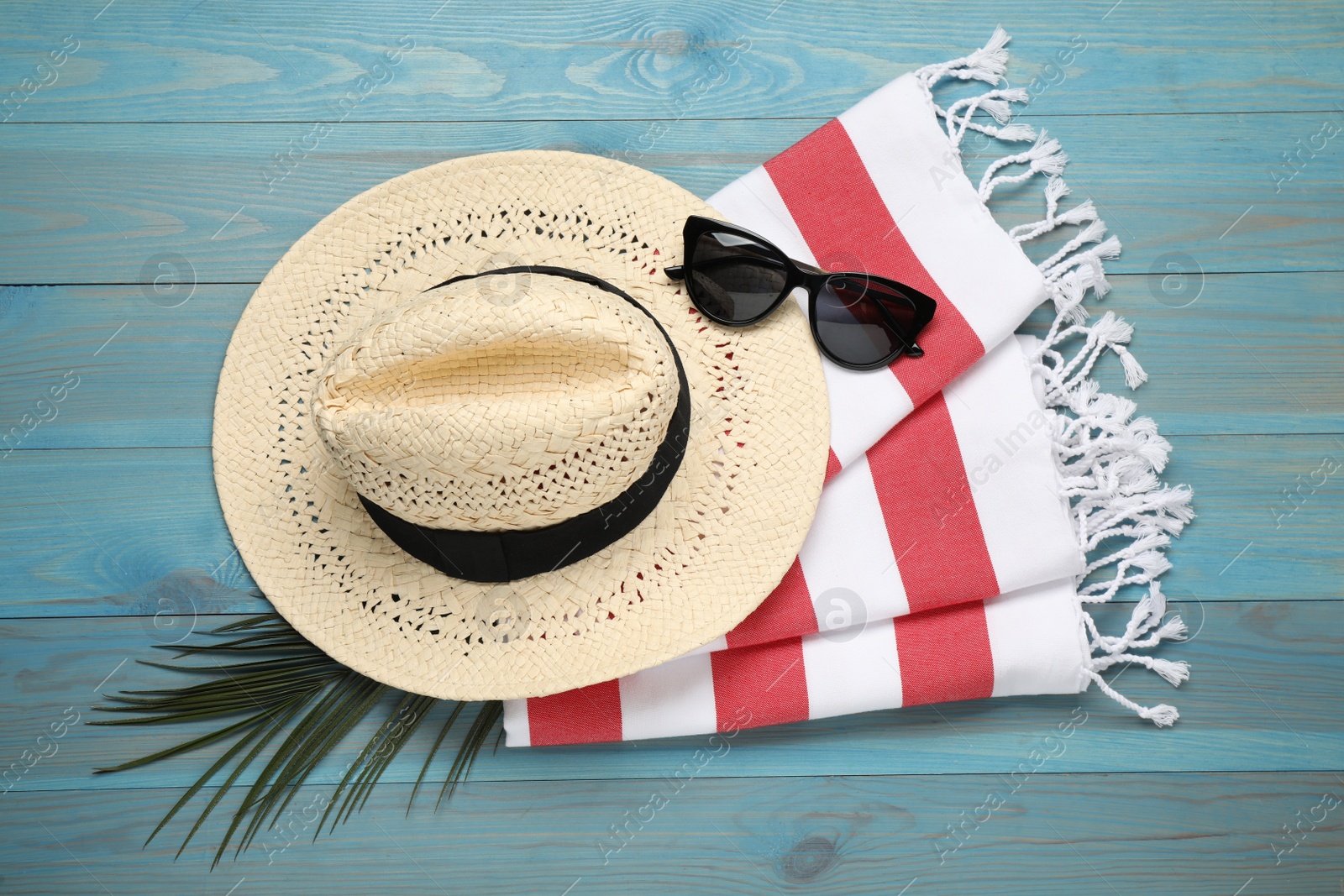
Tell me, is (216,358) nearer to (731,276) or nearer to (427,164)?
(427,164)

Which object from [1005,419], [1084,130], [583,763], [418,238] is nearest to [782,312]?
[1005,419]

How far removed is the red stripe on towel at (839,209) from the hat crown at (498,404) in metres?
0.42

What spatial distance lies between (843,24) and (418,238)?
700 mm

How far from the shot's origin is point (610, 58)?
1194 millimetres

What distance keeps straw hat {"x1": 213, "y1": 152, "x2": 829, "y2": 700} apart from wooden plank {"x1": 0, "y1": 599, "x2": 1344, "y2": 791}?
0.26 metres

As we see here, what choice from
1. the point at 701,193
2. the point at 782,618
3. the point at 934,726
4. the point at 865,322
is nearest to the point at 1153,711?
the point at 934,726

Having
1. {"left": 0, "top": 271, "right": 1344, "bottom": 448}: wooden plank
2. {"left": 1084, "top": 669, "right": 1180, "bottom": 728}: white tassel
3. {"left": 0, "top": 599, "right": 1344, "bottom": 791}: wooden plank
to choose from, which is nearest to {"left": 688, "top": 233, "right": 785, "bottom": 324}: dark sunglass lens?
{"left": 0, "top": 271, "right": 1344, "bottom": 448}: wooden plank

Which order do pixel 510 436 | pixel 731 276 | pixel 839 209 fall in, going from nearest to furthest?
pixel 510 436, pixel 731 276, pixel 839 209

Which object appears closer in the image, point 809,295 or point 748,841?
point 809,295

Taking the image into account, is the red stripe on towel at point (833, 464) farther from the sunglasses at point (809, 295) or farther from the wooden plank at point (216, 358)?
the wooden plank at point (216, 358)

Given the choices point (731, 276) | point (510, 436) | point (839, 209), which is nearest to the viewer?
point (510, 436)

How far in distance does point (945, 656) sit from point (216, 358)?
109 centimetres

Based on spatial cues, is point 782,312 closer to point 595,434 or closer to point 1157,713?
point 595,434

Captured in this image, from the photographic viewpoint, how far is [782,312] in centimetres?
104
